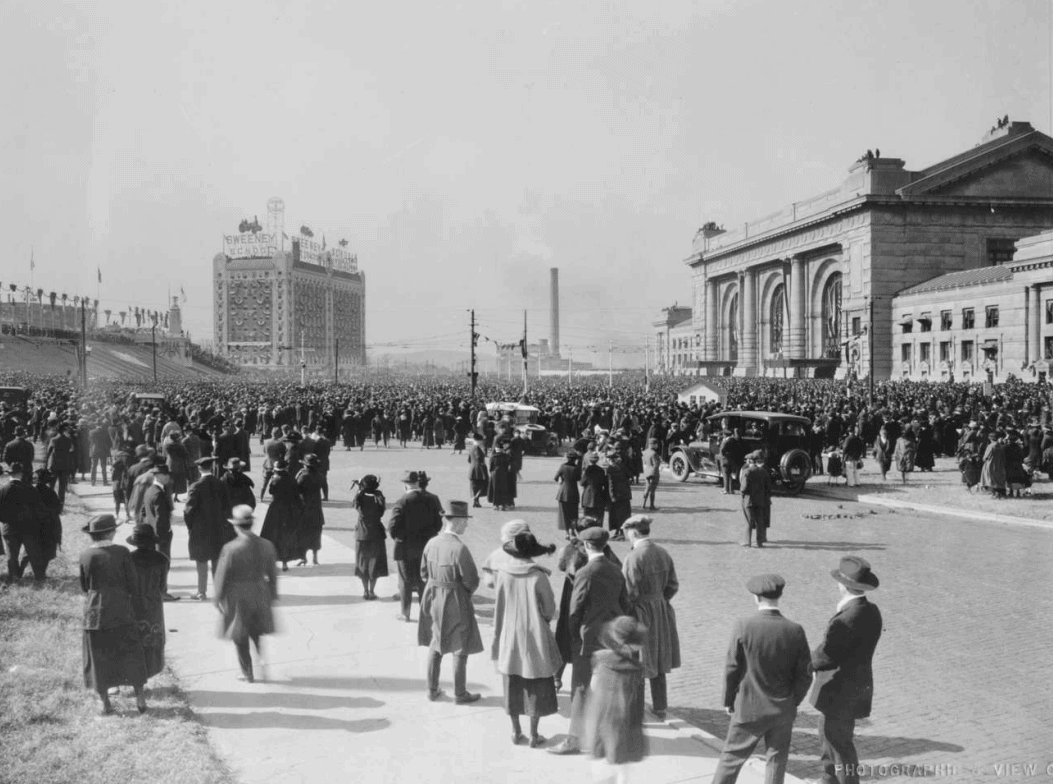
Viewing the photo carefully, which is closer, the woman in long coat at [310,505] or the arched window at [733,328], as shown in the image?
the woman in long coat at [310,505]

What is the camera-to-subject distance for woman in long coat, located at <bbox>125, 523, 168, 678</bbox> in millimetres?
7121

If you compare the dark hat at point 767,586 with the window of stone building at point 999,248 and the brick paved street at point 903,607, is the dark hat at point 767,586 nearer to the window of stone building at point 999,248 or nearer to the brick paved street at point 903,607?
the brick paved street at point 903,607

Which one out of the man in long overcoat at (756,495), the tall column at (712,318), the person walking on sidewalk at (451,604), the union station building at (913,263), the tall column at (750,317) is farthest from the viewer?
the tall column at (712,318)

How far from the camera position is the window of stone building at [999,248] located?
61031 mm

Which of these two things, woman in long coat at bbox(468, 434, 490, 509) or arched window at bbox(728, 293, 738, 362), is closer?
woman in long coat at bbox(468, 434, 490, 509)

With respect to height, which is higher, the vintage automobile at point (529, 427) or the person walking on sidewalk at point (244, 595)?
the vintage automobile at point (529, 427)

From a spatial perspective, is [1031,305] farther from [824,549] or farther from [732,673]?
[732,673]

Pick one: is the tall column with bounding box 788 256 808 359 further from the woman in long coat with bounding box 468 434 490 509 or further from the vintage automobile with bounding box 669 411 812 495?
the woman in long coat with bounding box 468 434 490 509

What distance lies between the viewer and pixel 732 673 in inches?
212

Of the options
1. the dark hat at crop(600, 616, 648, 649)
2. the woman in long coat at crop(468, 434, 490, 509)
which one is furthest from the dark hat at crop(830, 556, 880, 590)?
the woman in long coat at crop(468, 434, 490, 509)

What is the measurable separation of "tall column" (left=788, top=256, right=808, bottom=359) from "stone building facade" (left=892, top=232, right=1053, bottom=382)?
440 inches

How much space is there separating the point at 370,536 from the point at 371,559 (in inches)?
11.4

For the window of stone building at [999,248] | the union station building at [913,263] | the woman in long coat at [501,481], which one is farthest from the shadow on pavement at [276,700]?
the window of stone building at [999,248]

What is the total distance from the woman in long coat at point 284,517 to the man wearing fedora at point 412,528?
2712 mm
